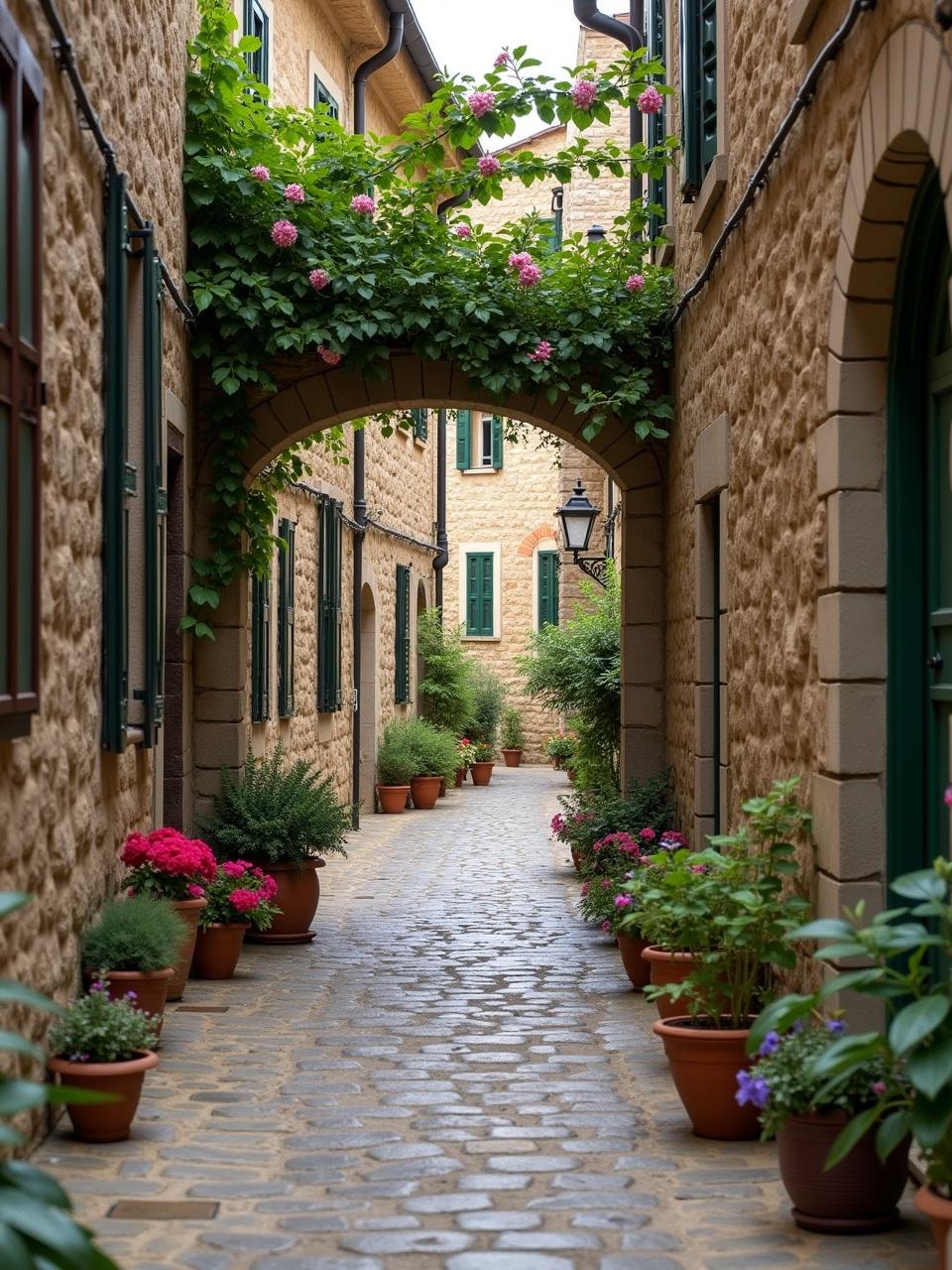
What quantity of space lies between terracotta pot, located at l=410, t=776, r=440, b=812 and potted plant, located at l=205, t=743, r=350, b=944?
8.85 metres

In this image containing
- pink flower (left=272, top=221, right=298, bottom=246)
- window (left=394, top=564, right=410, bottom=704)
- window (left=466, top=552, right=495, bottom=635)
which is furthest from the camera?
window (left=466, top=552, right=495, bottom=635)

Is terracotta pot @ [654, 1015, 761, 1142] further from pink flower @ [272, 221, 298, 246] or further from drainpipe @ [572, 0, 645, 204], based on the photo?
drainpipe @ [572, 0, 645, 204]

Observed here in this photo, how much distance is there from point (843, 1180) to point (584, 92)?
6948mm

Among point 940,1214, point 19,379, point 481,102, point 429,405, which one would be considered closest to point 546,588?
point 429,405

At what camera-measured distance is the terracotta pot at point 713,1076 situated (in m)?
4.87

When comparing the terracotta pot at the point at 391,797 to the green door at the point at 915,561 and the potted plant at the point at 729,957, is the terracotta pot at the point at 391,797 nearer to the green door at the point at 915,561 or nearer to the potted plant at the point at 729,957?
the potted plant at the point at 729,957

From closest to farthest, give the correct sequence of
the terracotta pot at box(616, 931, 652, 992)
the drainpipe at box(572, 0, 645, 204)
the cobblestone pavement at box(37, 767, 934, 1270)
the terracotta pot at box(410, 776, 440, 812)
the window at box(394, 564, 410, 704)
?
1. the cobblestone pavement at box(37, 767, 934, 1270)
2. the terracotta pot at box(616, 931, 652, 992)
3. the drainpipe at box(572, 0, 645, 204)
4. the terracotta pot at box(410, 776, 440, 812)
5. the window at box(394, 564, 410, 704)

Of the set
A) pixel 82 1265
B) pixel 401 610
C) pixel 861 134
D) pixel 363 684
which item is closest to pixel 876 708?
pixel 861 134

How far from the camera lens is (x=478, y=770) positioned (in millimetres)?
21625

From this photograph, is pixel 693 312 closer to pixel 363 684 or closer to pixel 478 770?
pixel 363 684

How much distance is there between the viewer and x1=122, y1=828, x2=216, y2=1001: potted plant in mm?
6555

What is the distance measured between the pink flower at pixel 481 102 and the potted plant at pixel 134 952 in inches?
214

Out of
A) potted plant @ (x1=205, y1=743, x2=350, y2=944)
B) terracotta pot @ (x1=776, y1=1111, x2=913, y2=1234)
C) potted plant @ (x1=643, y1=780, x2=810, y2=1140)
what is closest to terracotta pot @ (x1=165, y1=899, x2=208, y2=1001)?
Answer: potted plant @ (x1=205, y1=743, x2=350, y2=944)

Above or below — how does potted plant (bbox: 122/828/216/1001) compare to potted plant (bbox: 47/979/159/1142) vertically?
above
